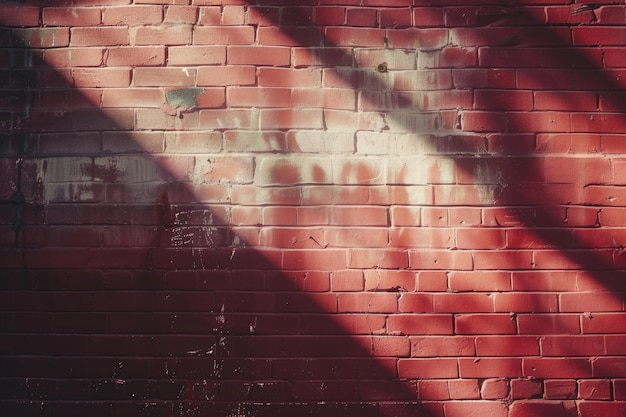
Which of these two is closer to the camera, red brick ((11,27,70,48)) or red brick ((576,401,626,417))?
red brick ((576,401,626,417))

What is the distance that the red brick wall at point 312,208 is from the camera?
178 cm

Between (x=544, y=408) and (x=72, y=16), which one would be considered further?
(x=72, y=16)

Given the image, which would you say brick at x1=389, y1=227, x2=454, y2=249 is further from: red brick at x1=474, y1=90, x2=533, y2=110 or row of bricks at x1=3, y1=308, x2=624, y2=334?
red brick at x1=474, y1=90, x2=533, y2=110

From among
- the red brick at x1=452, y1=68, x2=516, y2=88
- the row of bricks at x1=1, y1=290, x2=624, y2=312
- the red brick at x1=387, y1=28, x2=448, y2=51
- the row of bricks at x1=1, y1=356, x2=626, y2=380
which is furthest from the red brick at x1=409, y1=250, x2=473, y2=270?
the red brick at x1=387, y1=28, x2=448, y2=51

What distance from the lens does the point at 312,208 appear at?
181cm

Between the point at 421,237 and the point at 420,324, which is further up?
the point at 421,237

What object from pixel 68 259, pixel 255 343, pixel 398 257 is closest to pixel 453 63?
pixel 398 257

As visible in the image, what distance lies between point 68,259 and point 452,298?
62.9 inches

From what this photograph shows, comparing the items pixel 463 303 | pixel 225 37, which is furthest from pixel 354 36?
pixel 463 303

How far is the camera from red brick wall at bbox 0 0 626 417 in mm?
1776

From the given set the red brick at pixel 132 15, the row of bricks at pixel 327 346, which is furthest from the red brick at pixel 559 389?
the red brick at pixel 132 15

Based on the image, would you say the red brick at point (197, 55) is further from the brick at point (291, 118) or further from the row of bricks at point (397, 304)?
the row of bricks at point (397, 304)

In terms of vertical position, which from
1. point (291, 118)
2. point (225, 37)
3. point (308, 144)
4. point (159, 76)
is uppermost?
point (225, 37)

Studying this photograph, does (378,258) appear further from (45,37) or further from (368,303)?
(45,37)
